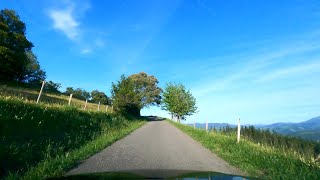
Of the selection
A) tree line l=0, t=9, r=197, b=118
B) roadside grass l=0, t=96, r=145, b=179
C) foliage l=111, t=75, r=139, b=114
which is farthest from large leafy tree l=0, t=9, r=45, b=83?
roadside grass l=0, t=96, r=145, b=179

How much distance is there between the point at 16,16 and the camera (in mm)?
63125

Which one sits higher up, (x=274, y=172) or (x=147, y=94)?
(x=147, y=94)

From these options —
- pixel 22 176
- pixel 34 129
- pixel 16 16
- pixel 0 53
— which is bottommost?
pixel 22 176

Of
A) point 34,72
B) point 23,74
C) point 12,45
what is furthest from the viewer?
point 34,72

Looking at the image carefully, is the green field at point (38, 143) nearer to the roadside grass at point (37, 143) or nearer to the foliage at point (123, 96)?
the roadside grass at point (37, 143)

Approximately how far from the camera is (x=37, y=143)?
12125 mm

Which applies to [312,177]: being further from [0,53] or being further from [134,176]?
[0,53]

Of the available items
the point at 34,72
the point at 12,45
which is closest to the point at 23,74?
the point at 12,45

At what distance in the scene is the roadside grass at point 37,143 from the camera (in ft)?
28.0

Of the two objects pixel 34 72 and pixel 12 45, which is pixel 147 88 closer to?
pixel 34 72

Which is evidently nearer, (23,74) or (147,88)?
(23,74)

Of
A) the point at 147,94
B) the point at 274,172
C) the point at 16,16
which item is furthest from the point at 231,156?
the point at 147,94

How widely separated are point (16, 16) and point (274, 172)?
208ft

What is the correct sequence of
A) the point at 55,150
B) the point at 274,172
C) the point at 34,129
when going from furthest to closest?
the point at 34,129 → the point at 55,150 → the point at 274,172
